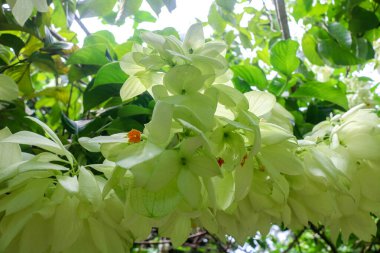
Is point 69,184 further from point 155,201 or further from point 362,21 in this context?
point 362,21

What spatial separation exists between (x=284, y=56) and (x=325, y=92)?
0.08 m

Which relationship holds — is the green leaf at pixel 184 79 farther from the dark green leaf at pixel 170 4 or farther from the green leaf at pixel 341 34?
the green leaf at pixel 341 34

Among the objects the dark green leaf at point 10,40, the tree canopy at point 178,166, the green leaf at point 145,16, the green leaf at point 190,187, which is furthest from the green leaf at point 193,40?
the green leaf at point 145,16

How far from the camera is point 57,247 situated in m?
0.33

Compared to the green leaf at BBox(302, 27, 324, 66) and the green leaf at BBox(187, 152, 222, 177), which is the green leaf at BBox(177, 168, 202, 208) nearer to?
the green leaf at BBox(187, 152, 222, 177)

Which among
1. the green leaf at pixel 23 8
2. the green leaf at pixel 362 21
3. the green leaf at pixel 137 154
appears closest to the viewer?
the green leaf at pixel 137 154

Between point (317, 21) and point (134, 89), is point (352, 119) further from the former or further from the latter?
point (317, 21)

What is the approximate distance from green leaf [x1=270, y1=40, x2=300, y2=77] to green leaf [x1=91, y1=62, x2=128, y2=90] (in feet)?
0.73

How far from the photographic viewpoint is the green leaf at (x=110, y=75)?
1.62ft

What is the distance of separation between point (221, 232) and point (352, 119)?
0.19 m

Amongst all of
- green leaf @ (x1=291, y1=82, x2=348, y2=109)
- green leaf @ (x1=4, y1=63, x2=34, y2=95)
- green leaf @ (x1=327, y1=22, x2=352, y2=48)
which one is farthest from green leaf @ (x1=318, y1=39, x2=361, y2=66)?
green leaf @ (x1=4, y1=63, x2=34, y2=95)

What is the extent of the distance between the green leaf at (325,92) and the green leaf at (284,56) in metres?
0.04

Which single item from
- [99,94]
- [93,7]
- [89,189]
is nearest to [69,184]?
[89,189]

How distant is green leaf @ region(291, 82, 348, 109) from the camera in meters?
0.59
